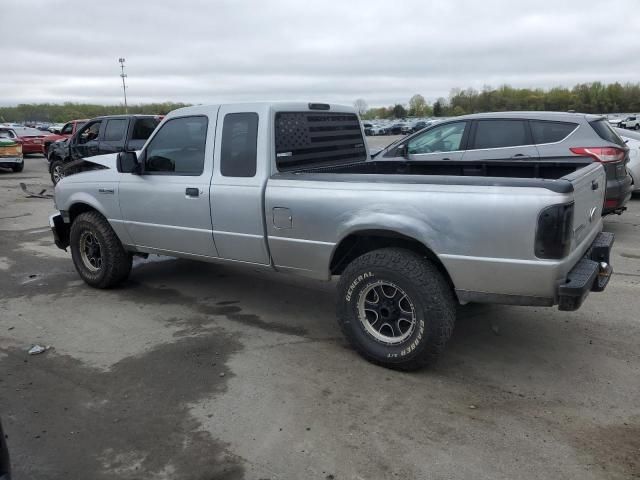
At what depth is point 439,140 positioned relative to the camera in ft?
27.0

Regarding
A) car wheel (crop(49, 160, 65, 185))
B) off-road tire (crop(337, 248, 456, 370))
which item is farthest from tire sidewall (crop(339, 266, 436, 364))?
car wheel (crop(49, 160, 65, 185))

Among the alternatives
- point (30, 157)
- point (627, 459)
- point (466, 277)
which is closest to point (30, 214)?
point (466, 277)

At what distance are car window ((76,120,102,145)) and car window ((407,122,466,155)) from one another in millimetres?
8157

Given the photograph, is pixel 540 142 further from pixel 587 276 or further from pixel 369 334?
pixel 369 334

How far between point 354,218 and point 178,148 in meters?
2.07

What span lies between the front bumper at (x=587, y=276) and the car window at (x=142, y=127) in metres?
10.4

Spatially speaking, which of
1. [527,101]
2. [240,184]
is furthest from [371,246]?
[527,101]

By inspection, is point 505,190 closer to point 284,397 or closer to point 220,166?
point 284,397

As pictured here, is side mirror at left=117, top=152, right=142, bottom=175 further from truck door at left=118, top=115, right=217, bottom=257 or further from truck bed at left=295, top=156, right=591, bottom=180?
truck bed at left=295, top=156, right=591, bottom=180

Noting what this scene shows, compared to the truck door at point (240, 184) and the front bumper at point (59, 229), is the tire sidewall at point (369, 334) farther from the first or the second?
the front bumper at point (59, 229)

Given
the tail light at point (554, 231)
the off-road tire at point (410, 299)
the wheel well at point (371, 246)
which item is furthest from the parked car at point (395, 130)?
the tail light at point (554, 231)

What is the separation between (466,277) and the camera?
3.64 metres

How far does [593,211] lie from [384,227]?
163cm

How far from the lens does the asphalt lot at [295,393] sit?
9.89 feet
